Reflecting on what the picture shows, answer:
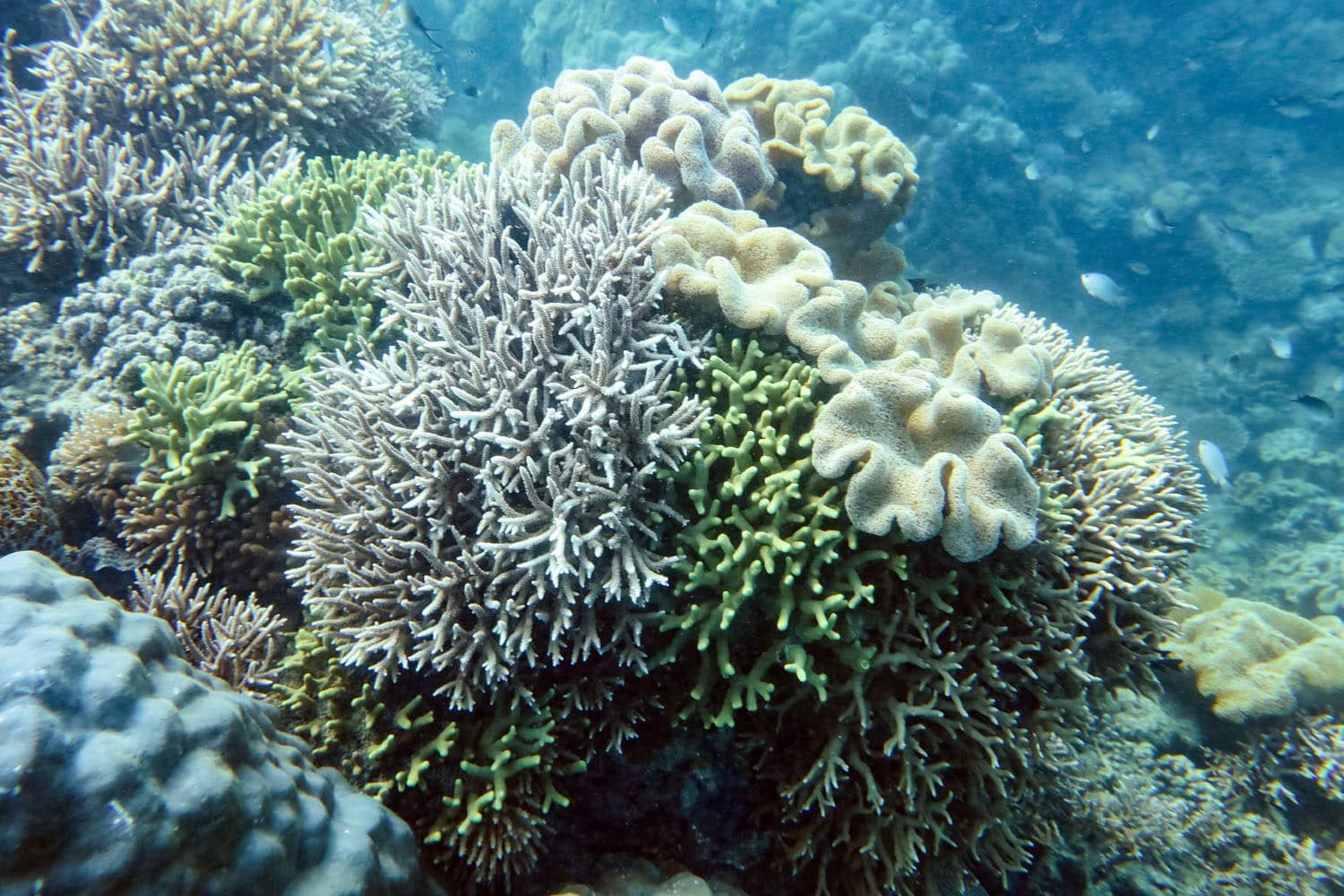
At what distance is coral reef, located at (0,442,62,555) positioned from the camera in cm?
321

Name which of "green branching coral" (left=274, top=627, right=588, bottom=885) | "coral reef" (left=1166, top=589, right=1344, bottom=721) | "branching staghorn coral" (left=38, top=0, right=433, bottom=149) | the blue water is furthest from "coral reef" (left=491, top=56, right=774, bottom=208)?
"coral reef" (left=1166, top=589, right=1344, bottom=721)

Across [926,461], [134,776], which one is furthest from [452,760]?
[926,461]

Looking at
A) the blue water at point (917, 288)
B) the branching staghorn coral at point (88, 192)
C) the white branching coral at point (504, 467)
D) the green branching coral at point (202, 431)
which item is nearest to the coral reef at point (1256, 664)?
the blue water at point (917, 288)

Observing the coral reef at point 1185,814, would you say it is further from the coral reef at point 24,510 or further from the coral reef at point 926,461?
the coral reef at point 24,510

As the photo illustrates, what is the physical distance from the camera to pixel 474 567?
2.51 m

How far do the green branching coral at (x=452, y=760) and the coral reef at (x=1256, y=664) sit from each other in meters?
4.99

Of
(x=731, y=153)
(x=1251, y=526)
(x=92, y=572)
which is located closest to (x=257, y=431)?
(x=92, y=572)

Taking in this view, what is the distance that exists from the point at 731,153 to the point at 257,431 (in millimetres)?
3141

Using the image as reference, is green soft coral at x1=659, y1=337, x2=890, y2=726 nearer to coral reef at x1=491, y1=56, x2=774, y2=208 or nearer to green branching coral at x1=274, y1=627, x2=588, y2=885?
green branching coral at x1=274, y1=627, x2=588, y2=885

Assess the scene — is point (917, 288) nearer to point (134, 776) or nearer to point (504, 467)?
point (504, 467)

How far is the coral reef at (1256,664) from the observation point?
16.6ft

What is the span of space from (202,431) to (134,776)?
208cm

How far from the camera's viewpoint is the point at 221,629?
2.93 metres

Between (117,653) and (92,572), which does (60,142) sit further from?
(117,653)
